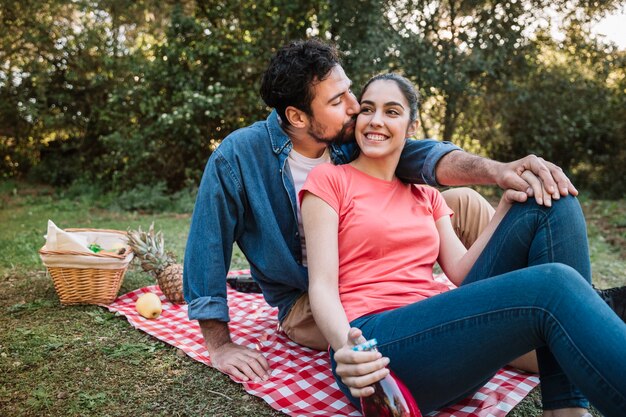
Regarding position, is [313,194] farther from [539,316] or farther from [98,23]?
[98,23]

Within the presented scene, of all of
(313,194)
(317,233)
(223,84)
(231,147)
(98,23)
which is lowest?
(317,233)

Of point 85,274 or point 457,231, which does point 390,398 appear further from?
point 85,274

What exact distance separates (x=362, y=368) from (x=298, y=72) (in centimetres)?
150

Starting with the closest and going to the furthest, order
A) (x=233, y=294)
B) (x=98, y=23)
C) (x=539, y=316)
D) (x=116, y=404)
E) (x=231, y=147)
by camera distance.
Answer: (x=539, y=316)
(x=116, y=404)
(x=231, y=147)
(x=233, y=294)
(x=98, y=23)

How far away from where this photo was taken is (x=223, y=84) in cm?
918

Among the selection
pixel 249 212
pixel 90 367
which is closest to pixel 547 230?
pixel 249 212

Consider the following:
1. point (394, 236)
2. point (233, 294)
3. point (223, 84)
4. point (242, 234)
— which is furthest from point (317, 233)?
point (223, 84)

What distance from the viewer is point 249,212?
2.69m

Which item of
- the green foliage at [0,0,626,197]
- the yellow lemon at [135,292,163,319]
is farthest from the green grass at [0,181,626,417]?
the green foliage at [0,0,626,197]

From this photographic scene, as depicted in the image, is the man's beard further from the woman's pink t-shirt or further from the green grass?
the green grass

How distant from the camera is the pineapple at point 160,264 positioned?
12.0 feet

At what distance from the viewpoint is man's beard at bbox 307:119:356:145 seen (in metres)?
2.61

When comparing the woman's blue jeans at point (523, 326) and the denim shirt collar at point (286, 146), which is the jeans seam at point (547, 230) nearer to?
the woman's blue jeans at point (523, 326)

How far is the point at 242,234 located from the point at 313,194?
0.71 meters
